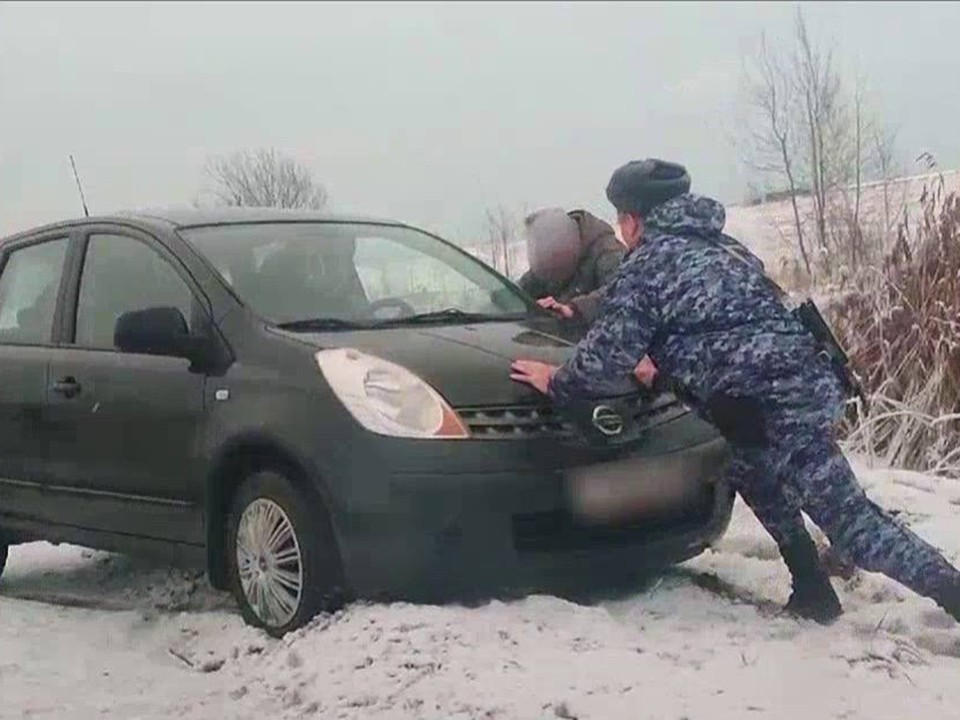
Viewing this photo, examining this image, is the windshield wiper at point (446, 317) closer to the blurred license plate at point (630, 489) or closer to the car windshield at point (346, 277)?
the car windshield at point (346, 277)

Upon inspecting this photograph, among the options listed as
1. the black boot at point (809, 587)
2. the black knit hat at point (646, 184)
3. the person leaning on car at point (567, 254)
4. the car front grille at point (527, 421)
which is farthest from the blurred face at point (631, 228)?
the person leaning on car at point (567, 254)

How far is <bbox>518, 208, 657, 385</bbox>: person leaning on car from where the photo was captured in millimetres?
6812

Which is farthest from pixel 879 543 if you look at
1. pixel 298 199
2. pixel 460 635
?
pixel 298 199

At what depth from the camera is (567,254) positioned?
6.84 metres

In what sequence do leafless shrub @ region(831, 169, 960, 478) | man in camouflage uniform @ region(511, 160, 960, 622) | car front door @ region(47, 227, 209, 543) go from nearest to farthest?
man in camouflage uniform @ region(511, 160, 960, 622) → car front door @ region(47, 227, 209, 543) → leafless shrub @ region(831, 169, 960, 478)

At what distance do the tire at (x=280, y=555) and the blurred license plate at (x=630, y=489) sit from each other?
769 mm

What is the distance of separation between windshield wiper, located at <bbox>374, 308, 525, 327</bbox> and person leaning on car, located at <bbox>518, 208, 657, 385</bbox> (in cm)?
135

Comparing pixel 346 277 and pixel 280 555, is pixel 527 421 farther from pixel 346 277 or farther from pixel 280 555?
pixel 346 277

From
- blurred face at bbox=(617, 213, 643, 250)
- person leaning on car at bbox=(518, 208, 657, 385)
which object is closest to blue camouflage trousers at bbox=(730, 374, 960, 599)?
blurred face at bbox=(617, 213, 643, 250)

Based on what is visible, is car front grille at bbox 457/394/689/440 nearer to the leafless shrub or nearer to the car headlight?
the car headlight

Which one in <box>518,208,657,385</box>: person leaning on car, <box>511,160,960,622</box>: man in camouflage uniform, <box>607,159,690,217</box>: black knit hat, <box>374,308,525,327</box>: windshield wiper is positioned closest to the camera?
<box>511,160,960,622</box>: man in camouflage uniform

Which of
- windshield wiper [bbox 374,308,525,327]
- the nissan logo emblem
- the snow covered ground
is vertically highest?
windshield wiper [bbox 374,308,525,327]

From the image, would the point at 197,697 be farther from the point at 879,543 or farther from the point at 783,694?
the point at 879,543

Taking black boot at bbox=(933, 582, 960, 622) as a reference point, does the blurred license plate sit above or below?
above
